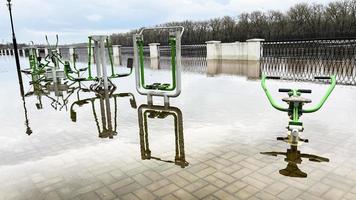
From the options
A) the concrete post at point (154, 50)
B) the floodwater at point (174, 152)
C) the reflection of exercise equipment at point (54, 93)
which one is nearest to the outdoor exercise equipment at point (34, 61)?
the reflection of exercise equipment at point (54, 93)

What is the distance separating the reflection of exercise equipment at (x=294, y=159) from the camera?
3.66m

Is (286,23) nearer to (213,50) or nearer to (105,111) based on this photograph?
(213,50)

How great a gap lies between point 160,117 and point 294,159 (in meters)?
3.16

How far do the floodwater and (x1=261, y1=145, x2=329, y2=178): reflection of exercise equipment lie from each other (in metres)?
0.01

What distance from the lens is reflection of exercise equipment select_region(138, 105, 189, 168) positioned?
433 cm

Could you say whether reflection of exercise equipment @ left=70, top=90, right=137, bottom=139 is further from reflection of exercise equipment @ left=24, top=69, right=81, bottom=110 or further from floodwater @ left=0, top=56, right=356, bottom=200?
reflection of exercise equipment @ left=24, top=69, right=81, bottom=110

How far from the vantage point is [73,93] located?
10.1m

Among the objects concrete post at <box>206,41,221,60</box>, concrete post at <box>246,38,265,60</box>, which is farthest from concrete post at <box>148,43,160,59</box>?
concrete post at <box>246,38,265,60</box>

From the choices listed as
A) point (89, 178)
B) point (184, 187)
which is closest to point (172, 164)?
point (184, 187)

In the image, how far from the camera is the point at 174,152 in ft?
14.8

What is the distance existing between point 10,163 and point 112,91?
19.7 feet

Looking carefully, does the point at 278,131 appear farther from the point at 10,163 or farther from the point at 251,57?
the point at 251,57

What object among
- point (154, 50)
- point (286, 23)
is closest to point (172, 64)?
point (154, 50)

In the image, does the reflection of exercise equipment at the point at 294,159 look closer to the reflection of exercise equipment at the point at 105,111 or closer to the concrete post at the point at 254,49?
the reflection of exercise equipment at the point at 105,111
